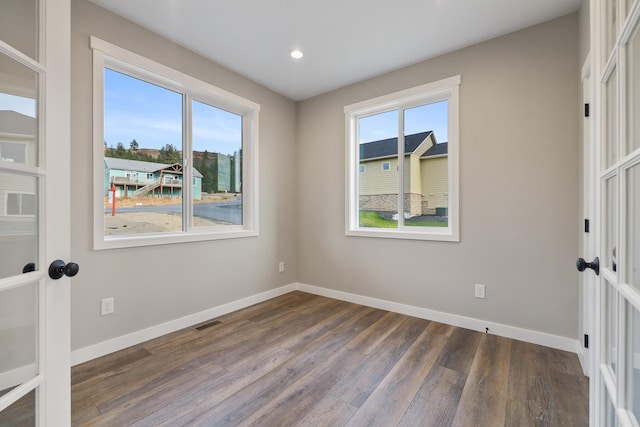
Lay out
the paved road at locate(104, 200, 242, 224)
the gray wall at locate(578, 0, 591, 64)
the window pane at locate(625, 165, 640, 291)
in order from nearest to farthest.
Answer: the window pane at locate(625, 165, 640, 291)
the gray wall at locate(578, 0, 591, 64)
the paved road at locate(104, 200, 242, 224)

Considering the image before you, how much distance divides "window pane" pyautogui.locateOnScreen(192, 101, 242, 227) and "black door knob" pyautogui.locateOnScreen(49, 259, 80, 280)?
6.13 feet

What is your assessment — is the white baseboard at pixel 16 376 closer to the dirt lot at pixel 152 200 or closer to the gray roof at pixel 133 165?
the dirt lot at pixel 152 200

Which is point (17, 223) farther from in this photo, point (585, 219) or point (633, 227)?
point (585, 219)

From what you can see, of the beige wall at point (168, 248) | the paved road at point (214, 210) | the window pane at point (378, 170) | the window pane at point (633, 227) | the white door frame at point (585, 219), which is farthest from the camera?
the window pane at point (378, 170)

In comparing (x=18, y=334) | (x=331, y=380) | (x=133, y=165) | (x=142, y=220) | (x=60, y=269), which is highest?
(x=133, y=165)

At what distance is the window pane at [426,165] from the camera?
281 centimetres

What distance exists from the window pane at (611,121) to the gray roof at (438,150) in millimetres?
1860

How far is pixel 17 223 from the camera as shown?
3.09ft

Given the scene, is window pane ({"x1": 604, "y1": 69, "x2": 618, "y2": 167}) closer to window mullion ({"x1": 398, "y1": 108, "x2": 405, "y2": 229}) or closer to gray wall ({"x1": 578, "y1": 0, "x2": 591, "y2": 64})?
gray wall ({"x1": 578, "y1": 0, "x2": 591, "y2": 64})

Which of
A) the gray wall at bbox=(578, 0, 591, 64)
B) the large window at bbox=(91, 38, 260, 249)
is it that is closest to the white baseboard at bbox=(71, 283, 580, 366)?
the large window at bbox=(91, 38, 260, 249)

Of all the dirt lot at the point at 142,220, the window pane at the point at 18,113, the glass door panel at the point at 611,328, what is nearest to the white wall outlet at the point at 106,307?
the dirt lot at the point at 142,220

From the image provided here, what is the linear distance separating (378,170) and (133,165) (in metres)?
2.49

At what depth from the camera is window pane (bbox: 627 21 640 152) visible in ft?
2.38

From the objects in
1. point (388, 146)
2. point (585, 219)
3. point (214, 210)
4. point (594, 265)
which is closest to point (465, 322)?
point (585, 219)
